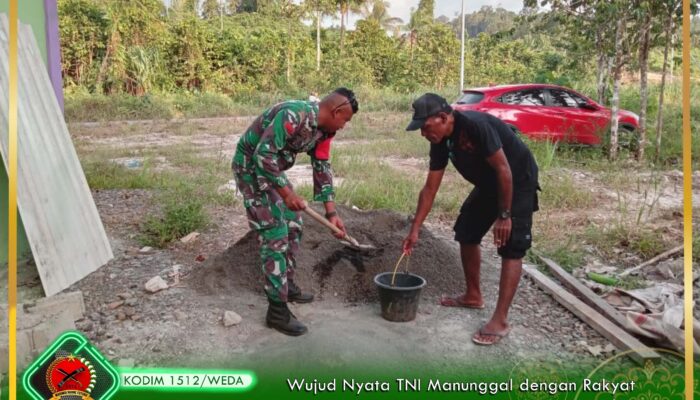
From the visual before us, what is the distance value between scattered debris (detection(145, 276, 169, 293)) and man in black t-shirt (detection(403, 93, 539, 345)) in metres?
1.65

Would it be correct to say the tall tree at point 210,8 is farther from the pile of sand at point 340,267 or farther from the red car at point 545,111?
the pile of sand at point 340,267

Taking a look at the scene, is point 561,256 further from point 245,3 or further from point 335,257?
point 245,3

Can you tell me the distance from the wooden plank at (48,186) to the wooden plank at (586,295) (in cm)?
334

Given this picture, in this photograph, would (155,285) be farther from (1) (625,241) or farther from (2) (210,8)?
(2) (210,8)

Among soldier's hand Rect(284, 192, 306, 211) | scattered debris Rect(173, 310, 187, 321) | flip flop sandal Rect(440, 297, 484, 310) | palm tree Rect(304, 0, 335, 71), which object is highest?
palm tree Rect(304, 0, 335, 71)

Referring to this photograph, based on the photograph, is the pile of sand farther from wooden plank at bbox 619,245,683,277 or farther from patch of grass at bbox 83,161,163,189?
patch of grass at bbox 83,161,163,189

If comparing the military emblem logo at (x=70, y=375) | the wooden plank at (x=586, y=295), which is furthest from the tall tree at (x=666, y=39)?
the military emblem logo at (x=70, y=375)

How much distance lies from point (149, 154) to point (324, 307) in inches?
241

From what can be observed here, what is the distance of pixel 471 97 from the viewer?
8.86 m

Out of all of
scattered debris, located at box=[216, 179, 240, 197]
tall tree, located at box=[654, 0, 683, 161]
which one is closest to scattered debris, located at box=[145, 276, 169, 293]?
scattered debris, located at box=[216, 179, 240, 197]

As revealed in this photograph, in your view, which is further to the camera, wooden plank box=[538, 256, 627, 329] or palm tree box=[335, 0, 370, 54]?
palm tree box=[335, 0, 370, 54]

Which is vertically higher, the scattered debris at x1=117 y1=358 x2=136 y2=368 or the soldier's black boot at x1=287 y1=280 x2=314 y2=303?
the soldier's black boot at x1=287 y1=280 x2=314 y2=303

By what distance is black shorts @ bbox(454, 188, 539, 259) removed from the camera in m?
2.98

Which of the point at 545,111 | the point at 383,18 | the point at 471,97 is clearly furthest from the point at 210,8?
the point at 545,111
